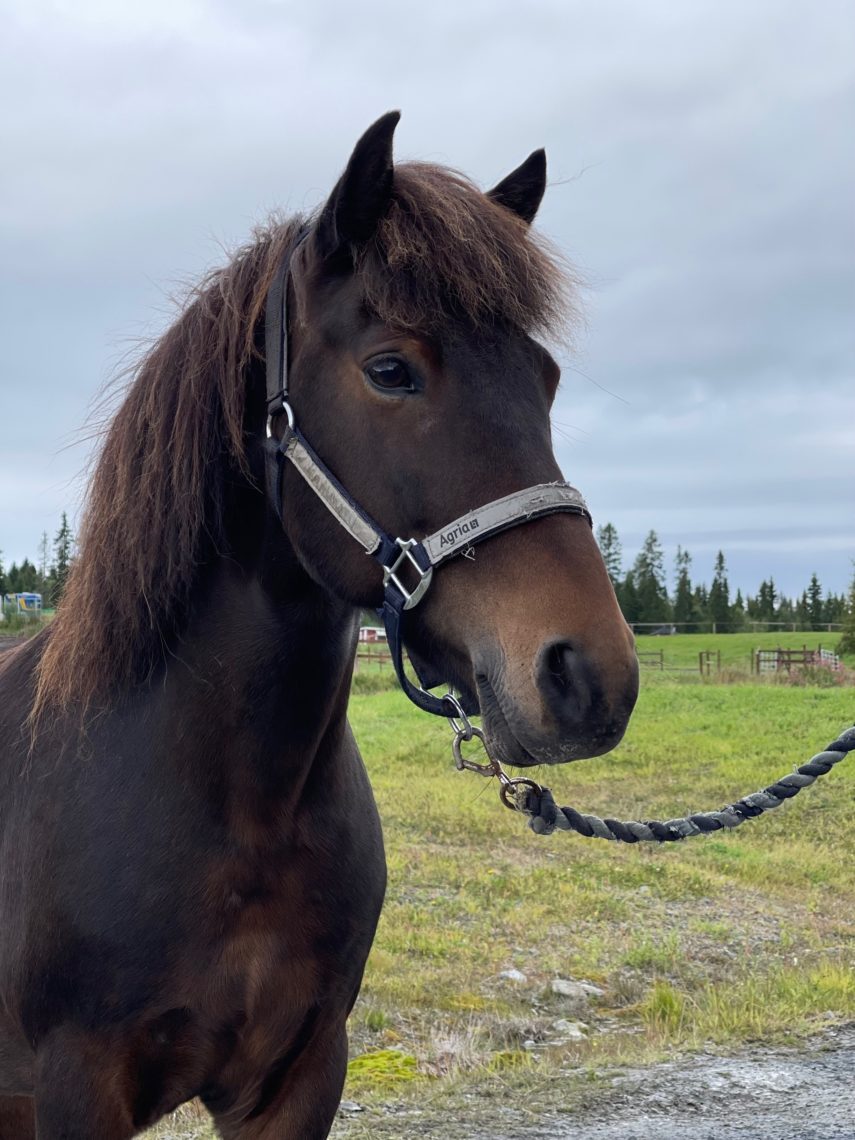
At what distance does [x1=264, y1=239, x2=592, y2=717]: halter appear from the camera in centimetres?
208

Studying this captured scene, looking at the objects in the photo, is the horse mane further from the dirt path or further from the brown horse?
the dirt path

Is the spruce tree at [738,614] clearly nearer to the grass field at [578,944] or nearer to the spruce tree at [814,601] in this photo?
the spruce tree at [814,601]

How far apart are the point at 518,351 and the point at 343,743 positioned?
4.24 feet

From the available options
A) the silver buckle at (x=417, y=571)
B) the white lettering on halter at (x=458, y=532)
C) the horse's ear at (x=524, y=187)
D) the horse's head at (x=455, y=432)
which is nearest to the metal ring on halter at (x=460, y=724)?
the horse's head at (x=455, y=432)

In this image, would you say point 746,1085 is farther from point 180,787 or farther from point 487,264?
point 487,264

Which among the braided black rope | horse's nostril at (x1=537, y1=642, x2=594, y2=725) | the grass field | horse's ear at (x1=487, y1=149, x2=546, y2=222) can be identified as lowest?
the grass field

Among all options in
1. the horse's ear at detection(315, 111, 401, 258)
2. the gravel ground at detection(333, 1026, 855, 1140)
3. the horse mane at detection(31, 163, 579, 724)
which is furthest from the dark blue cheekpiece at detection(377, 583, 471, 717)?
the gravel ground at detection(333, 1026, 855, 1140)

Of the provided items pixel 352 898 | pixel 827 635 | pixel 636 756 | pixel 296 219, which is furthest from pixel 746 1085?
pixel 827 635

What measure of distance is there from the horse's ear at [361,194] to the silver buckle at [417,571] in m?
0.76

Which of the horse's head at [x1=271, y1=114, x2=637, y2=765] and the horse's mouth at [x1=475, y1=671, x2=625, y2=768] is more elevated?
the horse's head at [x1=271, y1=114, x2=637, y2=765]

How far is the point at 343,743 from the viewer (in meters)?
2.94

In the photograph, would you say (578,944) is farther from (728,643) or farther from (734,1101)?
(728,643)

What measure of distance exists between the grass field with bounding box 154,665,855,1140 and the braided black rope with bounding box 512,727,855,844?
1.43 meters

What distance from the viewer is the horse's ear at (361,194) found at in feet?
7.54
